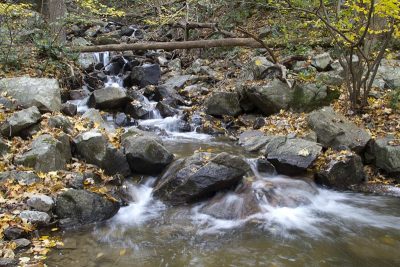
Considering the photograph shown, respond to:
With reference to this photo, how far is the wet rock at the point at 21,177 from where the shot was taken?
5867mm

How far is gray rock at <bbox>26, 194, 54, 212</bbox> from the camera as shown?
554 centimetres

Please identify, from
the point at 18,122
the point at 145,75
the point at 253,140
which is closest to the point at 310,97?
the point at 253,140

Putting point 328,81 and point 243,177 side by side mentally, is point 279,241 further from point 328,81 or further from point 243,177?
Answer: point 328,81

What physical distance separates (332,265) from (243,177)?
248 cm

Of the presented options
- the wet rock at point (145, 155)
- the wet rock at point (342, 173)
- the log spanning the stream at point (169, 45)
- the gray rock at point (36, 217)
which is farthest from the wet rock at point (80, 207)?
the log spanning the stream at point (169, 45)

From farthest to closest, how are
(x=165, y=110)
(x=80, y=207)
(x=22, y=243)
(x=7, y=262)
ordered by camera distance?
(x=165, y=110) < (x=80, y=207) < (x=22, y=243) < (x=7, y=262)

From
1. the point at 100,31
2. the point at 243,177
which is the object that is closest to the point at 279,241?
the point at 243,177

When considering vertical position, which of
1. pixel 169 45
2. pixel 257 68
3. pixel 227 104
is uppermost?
pixel 169 45

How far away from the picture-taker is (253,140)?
30.5ft

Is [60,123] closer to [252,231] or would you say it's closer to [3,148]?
[3,148]

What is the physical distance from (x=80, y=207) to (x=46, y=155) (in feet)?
4.01

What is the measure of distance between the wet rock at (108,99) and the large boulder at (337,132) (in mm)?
5322

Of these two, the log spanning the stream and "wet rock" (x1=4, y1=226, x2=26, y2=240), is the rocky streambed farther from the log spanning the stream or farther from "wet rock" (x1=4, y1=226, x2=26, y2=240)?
the log spanning the stream

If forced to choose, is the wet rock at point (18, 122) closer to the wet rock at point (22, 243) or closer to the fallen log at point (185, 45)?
the wet rock at point (22, 243)
